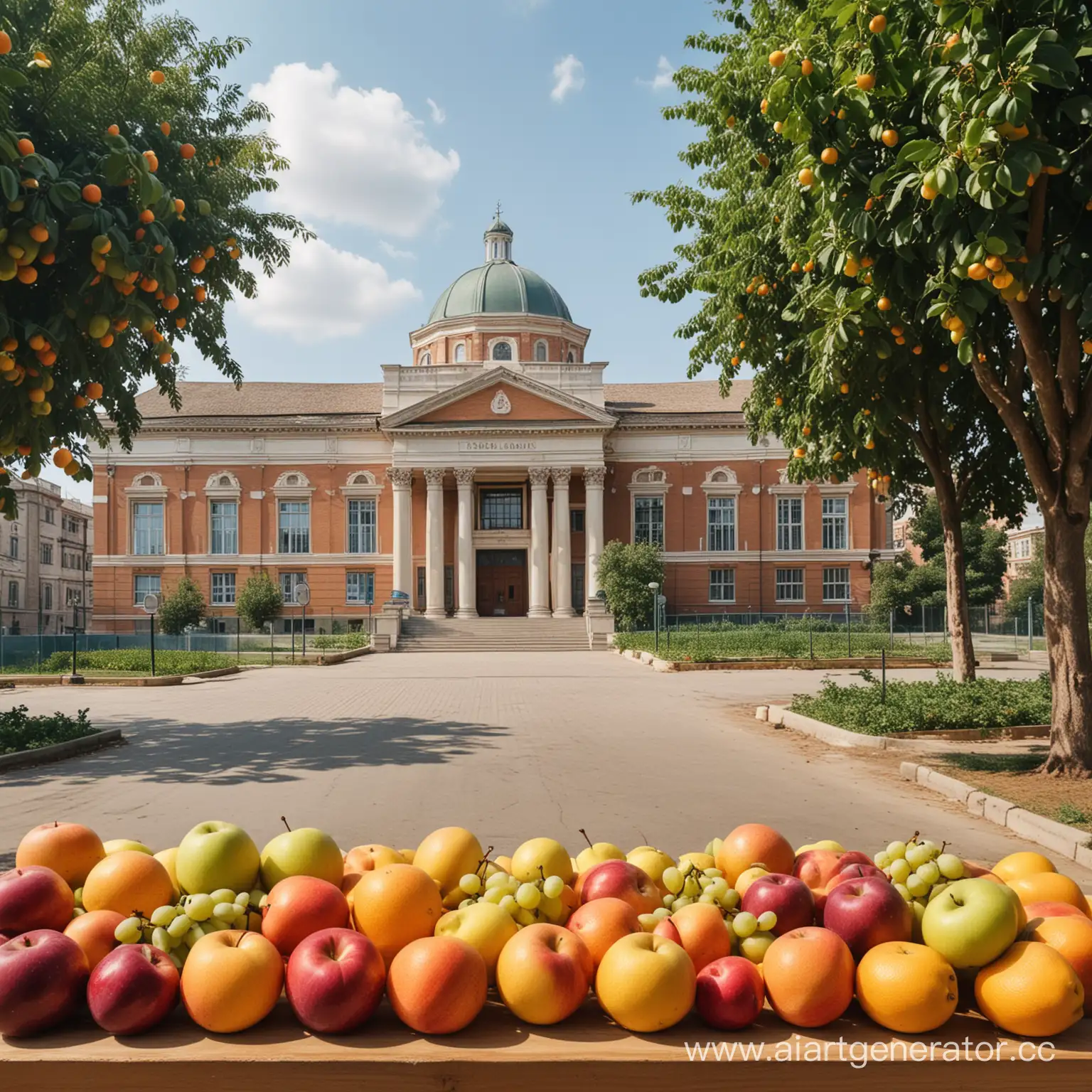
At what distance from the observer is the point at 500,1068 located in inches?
80.0

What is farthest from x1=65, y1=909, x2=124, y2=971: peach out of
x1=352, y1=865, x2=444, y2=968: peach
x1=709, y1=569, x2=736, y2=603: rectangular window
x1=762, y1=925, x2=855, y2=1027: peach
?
x1=709, y1=569, x2=736, y2=603: rectangular window

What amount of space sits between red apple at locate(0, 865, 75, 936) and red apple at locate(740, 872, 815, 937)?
1.87 metres

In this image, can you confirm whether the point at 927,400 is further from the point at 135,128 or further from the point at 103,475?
the point at 103,475

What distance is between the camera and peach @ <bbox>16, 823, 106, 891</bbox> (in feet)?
9.53

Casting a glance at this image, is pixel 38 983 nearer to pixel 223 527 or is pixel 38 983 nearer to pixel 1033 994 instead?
pixel 1033 994

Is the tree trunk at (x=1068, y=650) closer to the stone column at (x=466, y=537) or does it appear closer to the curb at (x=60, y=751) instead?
the curb at (x=60, y=751)

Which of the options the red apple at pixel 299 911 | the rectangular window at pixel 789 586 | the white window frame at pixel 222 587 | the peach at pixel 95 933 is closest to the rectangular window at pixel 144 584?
the white window frame at pixel 222 587

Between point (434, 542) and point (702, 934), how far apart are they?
2062 inches

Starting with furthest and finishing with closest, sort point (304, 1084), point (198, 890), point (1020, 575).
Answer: point (1020, 575), point (198, 890), point (304, 1084)

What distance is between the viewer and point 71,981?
87.1 inches

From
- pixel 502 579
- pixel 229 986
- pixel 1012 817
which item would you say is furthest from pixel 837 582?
pixel 229 986

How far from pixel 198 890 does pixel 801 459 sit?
14235 millimetres

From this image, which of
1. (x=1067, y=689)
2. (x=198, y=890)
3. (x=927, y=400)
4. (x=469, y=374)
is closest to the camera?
(x=198, y=890)

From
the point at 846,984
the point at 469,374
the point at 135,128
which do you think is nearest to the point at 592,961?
the point at 846,984
